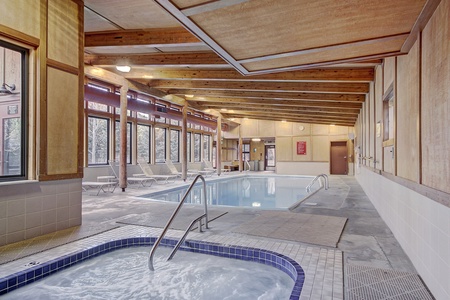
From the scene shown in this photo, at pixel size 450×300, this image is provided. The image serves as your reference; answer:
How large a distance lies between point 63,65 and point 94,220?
2.23 m

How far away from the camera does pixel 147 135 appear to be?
1185 centimetres

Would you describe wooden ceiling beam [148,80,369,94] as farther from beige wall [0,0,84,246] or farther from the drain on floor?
the drain on floor

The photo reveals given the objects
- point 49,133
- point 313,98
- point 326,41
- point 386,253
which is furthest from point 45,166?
point 313,98

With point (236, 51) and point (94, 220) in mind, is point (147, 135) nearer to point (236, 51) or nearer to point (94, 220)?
point (94, 220)

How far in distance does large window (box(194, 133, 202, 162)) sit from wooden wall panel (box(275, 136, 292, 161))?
4364 mm

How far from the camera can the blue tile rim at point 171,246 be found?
7.76 feet

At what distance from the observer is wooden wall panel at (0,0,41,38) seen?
116 inches

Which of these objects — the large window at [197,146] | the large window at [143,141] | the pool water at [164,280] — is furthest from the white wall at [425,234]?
the large window at [197,146]

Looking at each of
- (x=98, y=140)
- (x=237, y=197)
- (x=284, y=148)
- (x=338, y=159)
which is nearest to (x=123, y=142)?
(x=98, y=140)

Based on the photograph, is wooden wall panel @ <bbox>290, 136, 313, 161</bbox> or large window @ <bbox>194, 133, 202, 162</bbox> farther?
large window @ <bbox>194, 133, 202, 162</bbox>

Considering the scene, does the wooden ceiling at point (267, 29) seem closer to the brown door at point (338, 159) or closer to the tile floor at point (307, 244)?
the tile floor at point (307, 244)

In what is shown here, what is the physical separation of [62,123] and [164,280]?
7.59 feet

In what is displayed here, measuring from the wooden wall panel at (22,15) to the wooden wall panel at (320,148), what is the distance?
13407mm

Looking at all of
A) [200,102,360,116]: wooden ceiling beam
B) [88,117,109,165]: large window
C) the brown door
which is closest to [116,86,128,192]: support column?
[88,117,109,165]: large window
